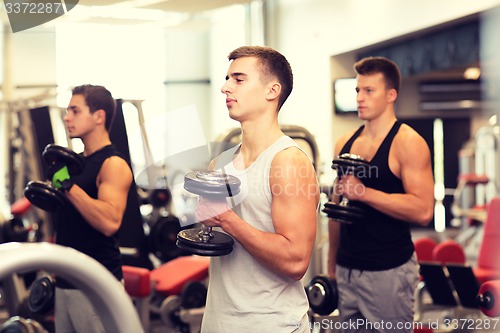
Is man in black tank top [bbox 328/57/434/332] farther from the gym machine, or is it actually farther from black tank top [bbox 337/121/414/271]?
the gym machine

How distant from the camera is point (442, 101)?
1022cm

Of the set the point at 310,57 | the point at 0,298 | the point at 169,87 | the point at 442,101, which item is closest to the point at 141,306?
A: the point at 310,57

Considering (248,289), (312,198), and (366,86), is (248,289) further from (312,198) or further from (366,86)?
(366,86)

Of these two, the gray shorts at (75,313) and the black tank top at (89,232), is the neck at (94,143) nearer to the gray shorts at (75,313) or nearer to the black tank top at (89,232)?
the black tank top at (89,232)

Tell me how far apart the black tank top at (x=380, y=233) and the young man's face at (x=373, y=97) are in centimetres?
9

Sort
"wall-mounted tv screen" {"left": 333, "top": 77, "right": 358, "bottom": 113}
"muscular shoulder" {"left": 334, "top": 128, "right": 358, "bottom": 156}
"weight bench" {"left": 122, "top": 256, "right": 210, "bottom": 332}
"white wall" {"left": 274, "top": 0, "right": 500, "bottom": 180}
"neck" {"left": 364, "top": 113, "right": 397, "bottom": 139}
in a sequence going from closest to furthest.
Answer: "neck" {"left": 364, "top": 113, "right": 397, "bottom": 139} → "muscular shoulder" {"left": 334, "top": 128, "right": 358, "bottom": 156} → "wall-mounted tv screen" {"left": 333, "top": 77, "right": 358, "bottom": 113} → "white wall" {"left": 274, "top": 0, "right": 500, "bottom": 180} → "weight bench" {"left": 122, "top": 256, "right": 210, "bottom": 332}

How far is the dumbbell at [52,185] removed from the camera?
7.04 feet

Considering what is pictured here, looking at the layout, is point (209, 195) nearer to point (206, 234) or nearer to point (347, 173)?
point (206, 234)

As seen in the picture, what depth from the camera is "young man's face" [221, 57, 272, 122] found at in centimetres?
159

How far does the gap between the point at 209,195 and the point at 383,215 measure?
1.03m

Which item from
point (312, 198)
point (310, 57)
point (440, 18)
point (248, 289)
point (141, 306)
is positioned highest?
point (440, 18)

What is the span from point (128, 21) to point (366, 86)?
141 cm

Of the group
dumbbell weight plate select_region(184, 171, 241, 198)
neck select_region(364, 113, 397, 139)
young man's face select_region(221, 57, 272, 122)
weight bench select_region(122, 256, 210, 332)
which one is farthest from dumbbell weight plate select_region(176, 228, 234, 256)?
weight bench select_region(122, 256, 210, 332)

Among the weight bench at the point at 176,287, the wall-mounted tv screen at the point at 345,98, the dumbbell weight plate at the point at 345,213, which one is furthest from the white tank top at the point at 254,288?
the weight bench at the point at 176,287
